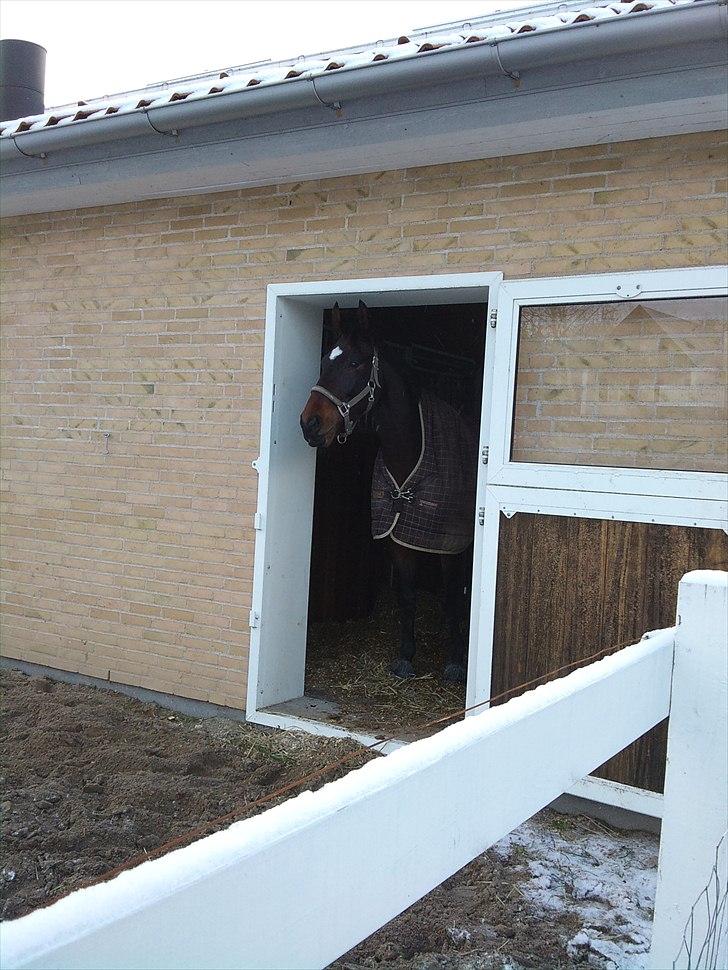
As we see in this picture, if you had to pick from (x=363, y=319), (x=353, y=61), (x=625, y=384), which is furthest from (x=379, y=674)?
(x=353, y=61)

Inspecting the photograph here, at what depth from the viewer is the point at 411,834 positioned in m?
1.03

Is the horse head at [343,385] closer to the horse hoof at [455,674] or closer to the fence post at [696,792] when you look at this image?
the horse hoof at [455,674]

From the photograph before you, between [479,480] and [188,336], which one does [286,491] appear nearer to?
[188,336]

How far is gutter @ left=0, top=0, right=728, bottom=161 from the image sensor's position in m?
3.21

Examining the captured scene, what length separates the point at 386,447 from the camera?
18.8 feet

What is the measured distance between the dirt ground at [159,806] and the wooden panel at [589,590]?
2.08 feet

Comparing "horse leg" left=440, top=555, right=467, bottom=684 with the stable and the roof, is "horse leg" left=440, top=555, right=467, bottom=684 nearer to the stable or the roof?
the stable

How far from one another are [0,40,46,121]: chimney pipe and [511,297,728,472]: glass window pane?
16.1ft

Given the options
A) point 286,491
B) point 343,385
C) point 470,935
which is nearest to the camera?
point 470,935

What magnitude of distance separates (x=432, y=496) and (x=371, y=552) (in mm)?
2231

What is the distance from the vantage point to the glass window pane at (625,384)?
3760mm

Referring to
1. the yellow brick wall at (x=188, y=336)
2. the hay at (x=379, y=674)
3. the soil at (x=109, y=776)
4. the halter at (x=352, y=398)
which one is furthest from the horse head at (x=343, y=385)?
the soil at (x=109, y=776)

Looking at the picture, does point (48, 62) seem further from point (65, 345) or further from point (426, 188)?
point (426, 188)

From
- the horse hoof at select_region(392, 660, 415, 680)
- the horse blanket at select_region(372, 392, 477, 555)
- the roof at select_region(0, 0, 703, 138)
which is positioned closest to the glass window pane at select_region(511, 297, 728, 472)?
the roof at select_region(0, 0, 703, 138)
